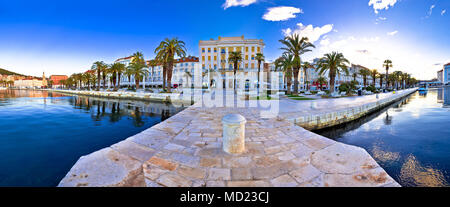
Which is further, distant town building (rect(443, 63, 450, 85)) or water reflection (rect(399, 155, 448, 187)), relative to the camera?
distant town building (rect(443, 63, 450, 85))

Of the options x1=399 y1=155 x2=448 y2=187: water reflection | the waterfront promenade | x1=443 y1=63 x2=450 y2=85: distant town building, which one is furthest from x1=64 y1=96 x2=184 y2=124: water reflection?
x1=443 y1=63 x2=450 y2=85: distant town building

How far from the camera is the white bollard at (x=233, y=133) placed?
12.9ft

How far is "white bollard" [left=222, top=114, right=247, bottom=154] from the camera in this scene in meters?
3.93

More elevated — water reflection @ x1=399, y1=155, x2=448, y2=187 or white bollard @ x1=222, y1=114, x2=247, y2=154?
white bollard @ x1=222, y1=114, x2=247, y2=154

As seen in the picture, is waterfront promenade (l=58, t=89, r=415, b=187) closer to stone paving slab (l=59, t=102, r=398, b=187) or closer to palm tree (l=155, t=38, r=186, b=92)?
stone paving slab (l=59, t=102, r=398, b=187)

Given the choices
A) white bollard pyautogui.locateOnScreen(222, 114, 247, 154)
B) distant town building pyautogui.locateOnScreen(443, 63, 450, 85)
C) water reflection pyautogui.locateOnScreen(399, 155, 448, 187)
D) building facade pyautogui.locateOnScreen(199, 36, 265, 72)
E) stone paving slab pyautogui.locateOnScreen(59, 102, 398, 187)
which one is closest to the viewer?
stone paving slab pyautogui.locateOnScreen(59, 102, 398, 187)

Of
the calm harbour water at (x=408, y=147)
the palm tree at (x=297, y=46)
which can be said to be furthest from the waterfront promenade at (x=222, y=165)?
the palm tree at (x=297, y=46)

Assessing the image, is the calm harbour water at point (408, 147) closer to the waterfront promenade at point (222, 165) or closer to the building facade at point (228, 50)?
the waterfront promenade at point (222, 165)

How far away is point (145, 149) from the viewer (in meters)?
4.26

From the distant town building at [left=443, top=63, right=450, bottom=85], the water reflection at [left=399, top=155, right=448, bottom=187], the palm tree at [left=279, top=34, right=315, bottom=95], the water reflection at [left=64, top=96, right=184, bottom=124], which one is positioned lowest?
the water reflection at [left=399, top=155, right=448, bottom=187]

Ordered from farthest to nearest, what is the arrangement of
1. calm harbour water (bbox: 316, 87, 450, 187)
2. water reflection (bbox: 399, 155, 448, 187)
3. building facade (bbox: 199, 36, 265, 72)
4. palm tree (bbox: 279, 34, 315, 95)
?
building facade (bbox: 199, 36, 265, 72) → palm tree (bbox: 279, 34, 315, 95) → calm harbour water (bbox: 316, 87, 450, 187) → water reflection (bbox: 399, 155, 448, 187)

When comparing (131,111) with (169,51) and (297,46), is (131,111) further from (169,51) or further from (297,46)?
(297,46)

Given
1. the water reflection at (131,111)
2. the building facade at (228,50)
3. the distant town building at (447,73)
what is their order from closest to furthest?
the water reflection at (131,111) → the building facade at (228,50) → the distant town building at (447,73)

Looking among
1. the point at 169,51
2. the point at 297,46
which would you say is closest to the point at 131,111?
the point at 169,51
